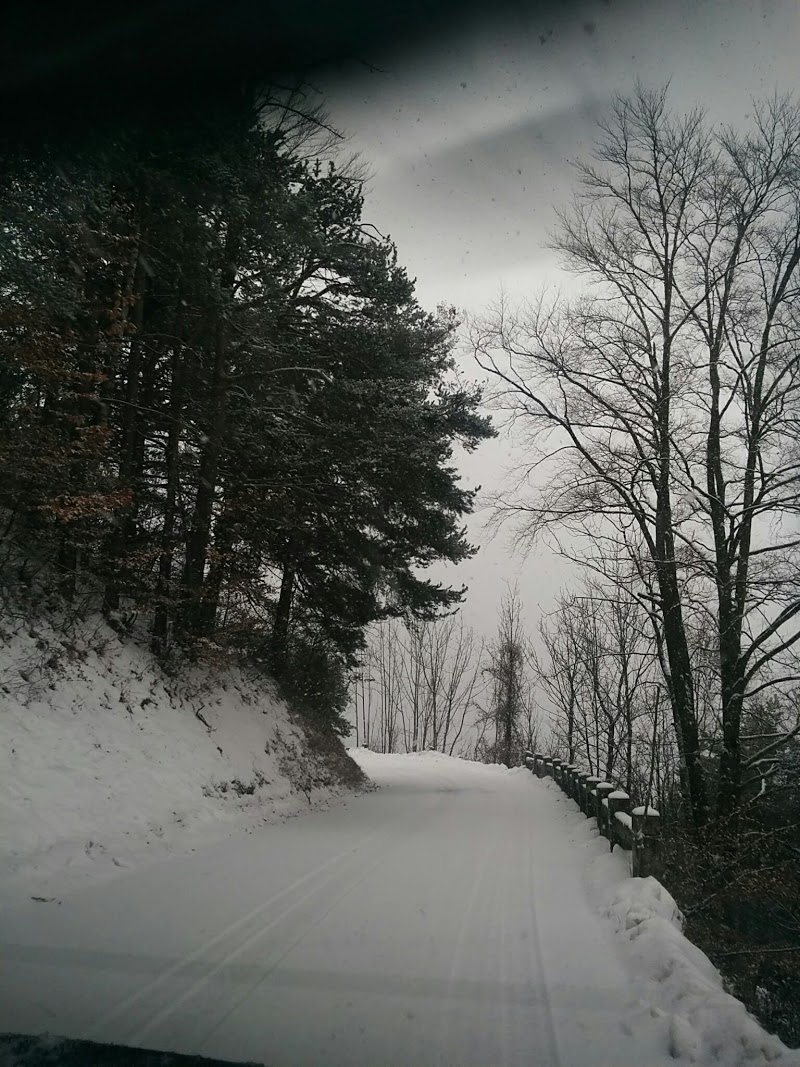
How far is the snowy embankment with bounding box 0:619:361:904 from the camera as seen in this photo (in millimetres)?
6254

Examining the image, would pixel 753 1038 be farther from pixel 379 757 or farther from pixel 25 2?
pixel 379 757

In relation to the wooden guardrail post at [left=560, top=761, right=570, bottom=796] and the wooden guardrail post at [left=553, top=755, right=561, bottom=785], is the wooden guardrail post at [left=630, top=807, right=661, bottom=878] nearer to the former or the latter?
the wooden guardrail post at [left=560, top=761, right=570, bottom=796]

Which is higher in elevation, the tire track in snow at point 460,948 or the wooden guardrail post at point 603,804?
the wooden guardrail post at point 603,804

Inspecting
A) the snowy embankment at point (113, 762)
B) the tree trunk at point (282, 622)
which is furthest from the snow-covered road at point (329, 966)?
the tree trunk at point (282, 622)

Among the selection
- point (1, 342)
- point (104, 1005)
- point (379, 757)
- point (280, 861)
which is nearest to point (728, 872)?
point (280, 861)

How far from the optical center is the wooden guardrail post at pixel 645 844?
713 centimetres

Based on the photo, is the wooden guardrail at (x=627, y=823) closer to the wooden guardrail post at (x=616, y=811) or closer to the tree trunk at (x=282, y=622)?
the wooden guardrail post at (x=616, y=811)

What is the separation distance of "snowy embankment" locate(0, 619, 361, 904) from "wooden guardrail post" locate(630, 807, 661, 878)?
15.1 ft

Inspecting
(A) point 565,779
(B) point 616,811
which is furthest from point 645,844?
(A) point 565,779

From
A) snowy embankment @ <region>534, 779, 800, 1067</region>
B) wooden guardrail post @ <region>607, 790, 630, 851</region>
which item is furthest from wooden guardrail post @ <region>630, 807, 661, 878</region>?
wooden guardrail post @ <region>607, 790, 630, 851</region>

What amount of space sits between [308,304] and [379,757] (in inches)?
858

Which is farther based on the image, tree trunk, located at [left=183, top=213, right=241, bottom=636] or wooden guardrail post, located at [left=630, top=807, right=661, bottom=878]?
tree trunk, located at [left=183, top=213, right=241, bottom=636]

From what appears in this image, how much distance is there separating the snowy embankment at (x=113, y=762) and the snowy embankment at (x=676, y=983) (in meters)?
4.32

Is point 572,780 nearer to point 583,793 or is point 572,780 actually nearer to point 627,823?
point 583,793
